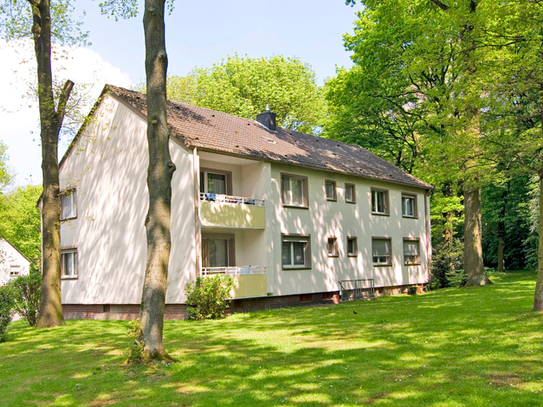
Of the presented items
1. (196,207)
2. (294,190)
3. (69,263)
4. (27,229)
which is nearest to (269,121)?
(294,190)

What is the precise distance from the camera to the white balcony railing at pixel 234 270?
20772mm

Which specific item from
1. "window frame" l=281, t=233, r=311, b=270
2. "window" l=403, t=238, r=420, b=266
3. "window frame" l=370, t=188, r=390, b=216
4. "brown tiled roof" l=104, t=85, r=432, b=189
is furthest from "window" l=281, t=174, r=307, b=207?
"window" l=403, t=238, r=420, b=266

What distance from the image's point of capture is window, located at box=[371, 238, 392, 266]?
1172 inches

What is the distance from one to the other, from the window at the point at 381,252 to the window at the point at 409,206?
116 inches

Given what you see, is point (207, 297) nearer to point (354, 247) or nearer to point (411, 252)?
point (354, 247)

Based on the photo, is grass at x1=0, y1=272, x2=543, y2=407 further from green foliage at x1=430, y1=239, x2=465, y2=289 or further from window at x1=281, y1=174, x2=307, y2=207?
green foliage at x1=430, y1=239, x2=465, y2=289

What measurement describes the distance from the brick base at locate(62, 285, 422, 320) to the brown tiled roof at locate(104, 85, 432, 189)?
6.03 meters

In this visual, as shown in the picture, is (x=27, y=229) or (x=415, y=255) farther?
(x=27, y=229)

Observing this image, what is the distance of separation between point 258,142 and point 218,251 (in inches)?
220

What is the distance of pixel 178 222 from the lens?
20734mm

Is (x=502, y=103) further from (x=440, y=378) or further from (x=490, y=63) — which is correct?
(x=440, y=378)

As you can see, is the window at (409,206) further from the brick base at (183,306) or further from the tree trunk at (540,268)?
the tree trunk at (540,268)

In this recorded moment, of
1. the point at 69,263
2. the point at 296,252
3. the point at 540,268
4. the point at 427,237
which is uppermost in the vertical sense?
the point at 427,237

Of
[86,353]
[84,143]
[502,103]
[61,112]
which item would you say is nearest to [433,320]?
[502,103]
